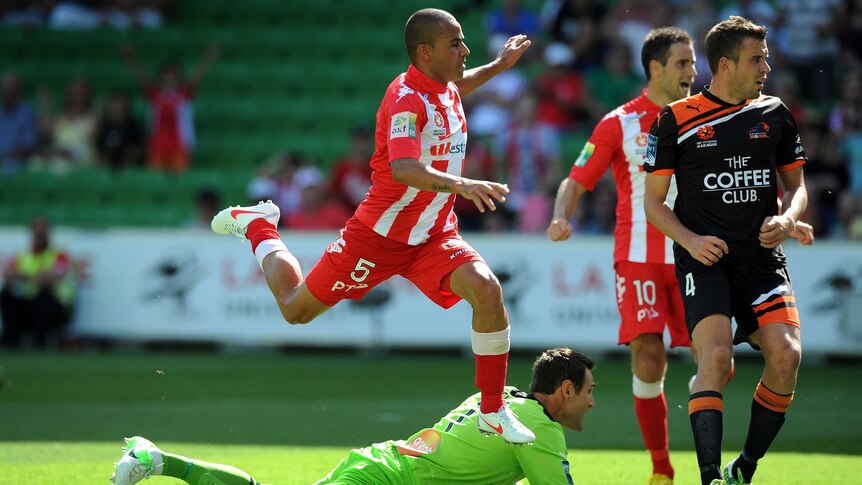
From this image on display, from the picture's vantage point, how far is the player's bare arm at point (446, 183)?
6.08 m

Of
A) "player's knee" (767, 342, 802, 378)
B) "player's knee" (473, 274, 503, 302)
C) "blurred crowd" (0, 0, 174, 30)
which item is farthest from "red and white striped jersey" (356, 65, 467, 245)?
"blurred crowd" (0, 0, 174, 30)

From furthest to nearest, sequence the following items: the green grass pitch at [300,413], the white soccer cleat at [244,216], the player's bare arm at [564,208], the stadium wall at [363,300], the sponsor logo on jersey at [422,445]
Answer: the stadium wall at [363,300] < the white soccer cleat at [244,216] < the green grass pitch at [300,413] < the player's bare arm at [564,208] < the sponsor logo on jersey at [422,445]

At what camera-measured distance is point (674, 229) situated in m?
6.41

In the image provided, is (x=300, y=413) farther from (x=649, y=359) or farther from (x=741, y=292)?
(x=741, y=292)

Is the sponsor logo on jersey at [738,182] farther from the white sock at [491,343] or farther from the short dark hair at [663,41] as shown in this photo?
the short dark hair at [663,41]

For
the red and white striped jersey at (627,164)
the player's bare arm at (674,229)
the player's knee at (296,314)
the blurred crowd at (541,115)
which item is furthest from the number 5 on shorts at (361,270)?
the blurred crowd at (541,115)

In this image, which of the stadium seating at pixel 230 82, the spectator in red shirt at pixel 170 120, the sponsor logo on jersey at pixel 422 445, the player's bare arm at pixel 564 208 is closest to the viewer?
the sponsor logo on jersey at pixel 422 445

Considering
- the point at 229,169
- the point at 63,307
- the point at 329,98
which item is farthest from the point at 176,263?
the point at 329,98

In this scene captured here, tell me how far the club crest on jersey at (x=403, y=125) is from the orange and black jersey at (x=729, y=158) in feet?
4.24

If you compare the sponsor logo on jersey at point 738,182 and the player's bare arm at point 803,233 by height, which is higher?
the sponsor logo on jersey at point 738,182

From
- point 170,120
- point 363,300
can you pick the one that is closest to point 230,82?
point 170,120

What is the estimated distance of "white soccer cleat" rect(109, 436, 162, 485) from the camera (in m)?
6.12

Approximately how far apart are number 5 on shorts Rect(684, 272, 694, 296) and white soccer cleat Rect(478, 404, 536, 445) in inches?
43.8

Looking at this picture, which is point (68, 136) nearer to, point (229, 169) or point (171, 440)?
point (229, 169)
